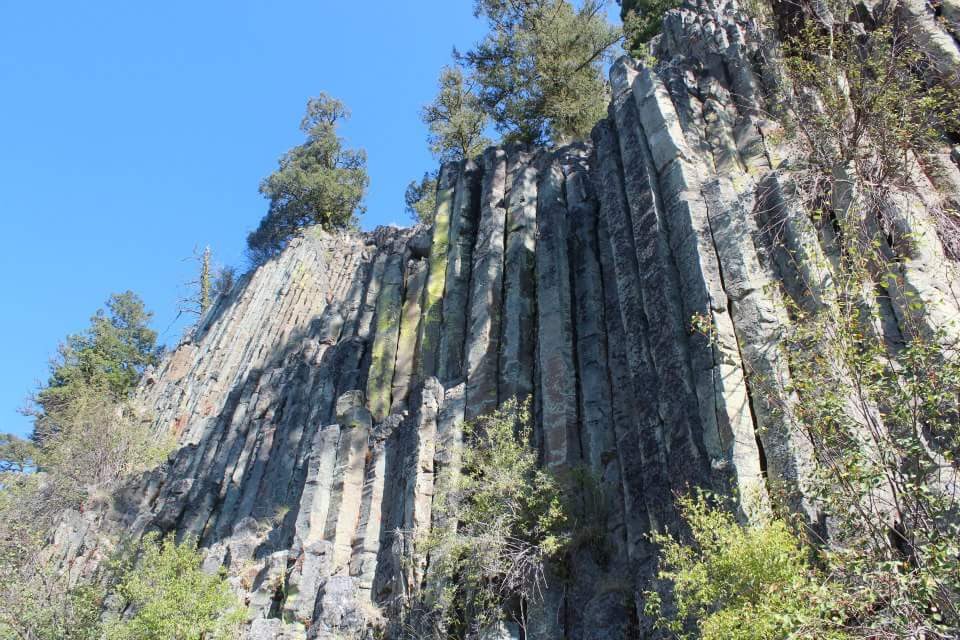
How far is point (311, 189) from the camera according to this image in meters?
50.3

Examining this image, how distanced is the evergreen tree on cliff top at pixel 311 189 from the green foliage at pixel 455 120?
53.6ft

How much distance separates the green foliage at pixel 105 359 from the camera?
4978 centimetres

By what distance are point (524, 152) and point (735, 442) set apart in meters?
14.3

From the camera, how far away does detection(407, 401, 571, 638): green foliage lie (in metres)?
14.2

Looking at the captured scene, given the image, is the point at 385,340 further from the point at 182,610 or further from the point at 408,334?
the point at 182,610

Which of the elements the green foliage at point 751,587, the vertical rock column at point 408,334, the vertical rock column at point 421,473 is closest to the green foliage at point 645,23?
the vertical rock column at point 408,334

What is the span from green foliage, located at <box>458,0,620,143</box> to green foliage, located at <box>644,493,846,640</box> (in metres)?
21.9

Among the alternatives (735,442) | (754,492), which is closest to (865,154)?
(735,442)

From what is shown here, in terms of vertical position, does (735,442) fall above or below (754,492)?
above

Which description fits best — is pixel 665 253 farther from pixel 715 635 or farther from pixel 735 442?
pixel 715 635

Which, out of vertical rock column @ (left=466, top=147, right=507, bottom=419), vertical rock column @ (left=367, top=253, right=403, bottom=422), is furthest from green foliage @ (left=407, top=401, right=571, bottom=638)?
vertical rock column @ (left=367, top=253, right=403, bottom=422)

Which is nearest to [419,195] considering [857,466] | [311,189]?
[311,189]

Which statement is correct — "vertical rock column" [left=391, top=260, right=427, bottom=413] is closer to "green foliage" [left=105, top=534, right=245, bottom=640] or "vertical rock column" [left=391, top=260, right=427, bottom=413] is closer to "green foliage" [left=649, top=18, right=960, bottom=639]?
"green foliage" [left=105, top=534, right=245, bottom=640]

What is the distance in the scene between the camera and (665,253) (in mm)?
15078
